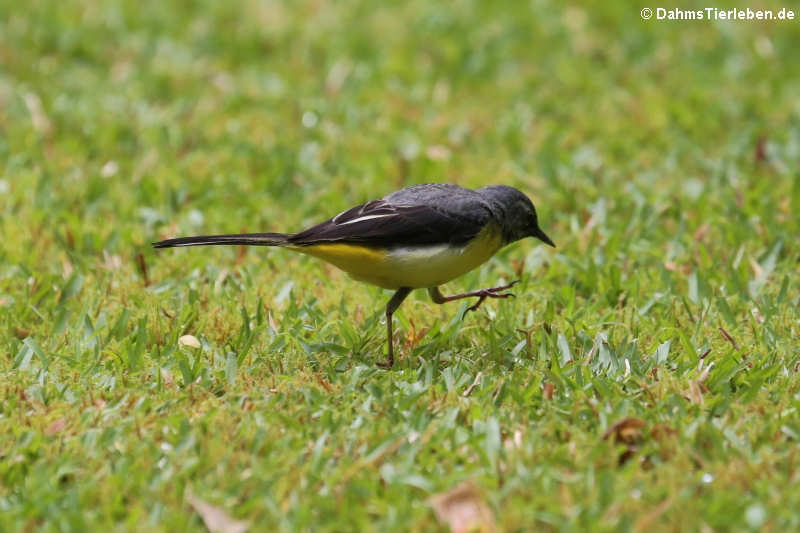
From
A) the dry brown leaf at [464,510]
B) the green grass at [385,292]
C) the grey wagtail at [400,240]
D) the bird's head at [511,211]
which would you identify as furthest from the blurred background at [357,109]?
the dry brown leaf at [464,510]

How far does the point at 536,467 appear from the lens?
373cm

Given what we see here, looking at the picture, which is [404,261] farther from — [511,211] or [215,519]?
[215,519]

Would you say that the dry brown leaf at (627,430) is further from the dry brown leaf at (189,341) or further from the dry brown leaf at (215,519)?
the dry brown leaf at (189,341)

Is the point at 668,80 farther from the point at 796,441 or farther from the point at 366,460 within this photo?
the point at 366,460

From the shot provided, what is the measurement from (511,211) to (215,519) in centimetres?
226

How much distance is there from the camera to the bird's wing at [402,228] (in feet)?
15.3

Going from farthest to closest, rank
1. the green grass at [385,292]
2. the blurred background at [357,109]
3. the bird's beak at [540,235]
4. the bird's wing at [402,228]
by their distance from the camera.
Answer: the blurred background at [357,109] < the bird's beak at [540,235] < the bird's wing at [402,228] < the green grass at [385,292]

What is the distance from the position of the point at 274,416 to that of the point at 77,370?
39.0 inches

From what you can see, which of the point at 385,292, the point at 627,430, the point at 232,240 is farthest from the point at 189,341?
the point at 627,430

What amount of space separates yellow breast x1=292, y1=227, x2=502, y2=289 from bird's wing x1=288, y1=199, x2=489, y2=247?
31mm

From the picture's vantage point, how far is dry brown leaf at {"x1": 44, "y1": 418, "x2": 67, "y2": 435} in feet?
13.0

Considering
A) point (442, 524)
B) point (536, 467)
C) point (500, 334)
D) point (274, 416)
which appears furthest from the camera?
point (500, 334)

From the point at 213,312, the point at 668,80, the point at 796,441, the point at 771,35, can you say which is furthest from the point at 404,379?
the point at 771,35

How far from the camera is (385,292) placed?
5621mm
